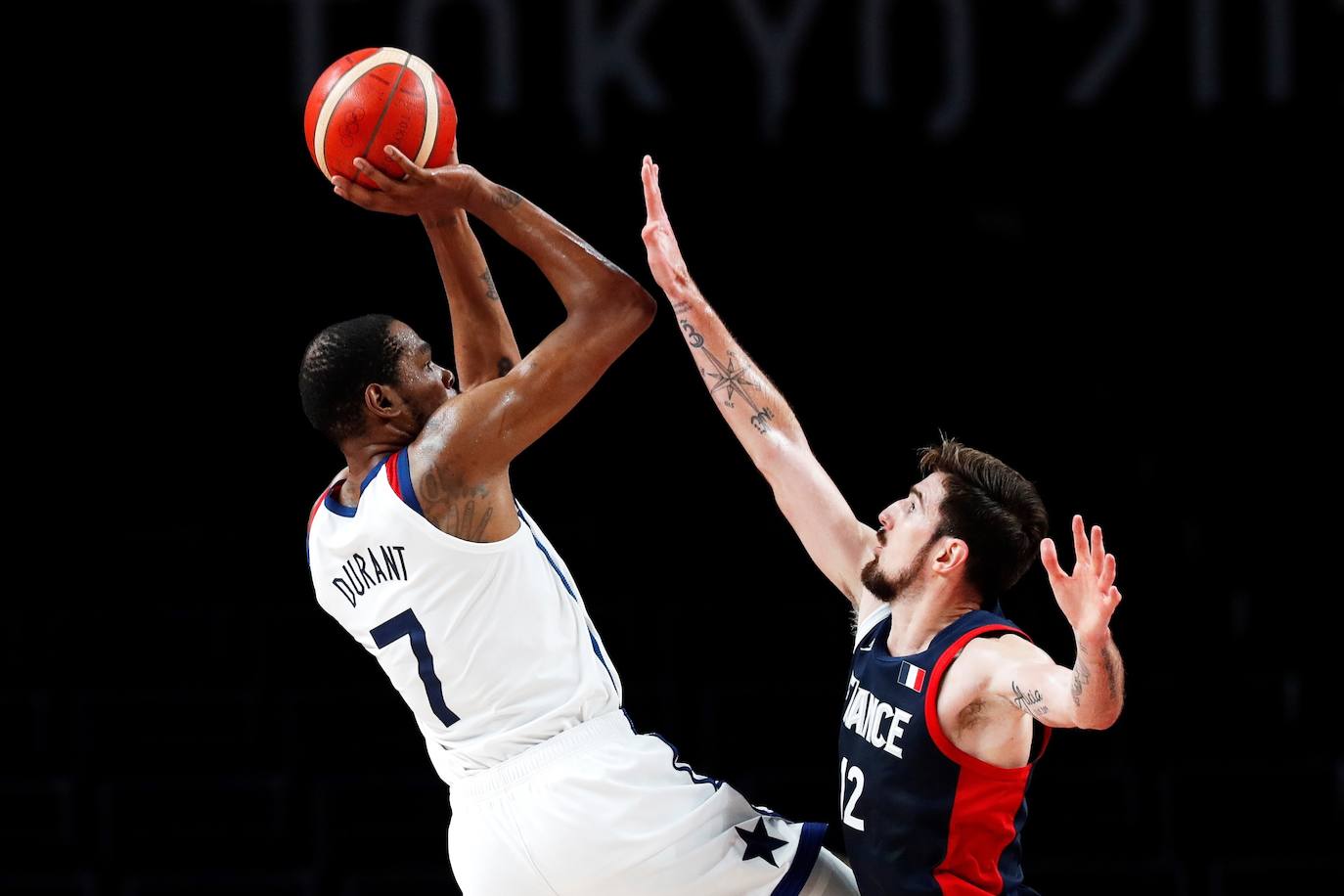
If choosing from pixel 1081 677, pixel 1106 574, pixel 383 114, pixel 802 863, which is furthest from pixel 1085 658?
pixel 383 114

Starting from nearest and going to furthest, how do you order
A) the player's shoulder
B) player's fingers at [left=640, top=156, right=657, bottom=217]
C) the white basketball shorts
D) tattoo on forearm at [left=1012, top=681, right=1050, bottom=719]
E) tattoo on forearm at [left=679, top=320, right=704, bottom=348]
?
tattoo on forearm at [left=1012, top=681, right=1050, bottom=719] → the player's shoulder → the white basketball shorts → player's fingers at [left=640, top=156, right=657, bottom=217] → tattoo on forearm at [left=679, top=320, right=704, bottom=348]

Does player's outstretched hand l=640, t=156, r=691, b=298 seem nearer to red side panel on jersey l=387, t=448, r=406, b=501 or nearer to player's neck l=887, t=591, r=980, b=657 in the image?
red side panel on jersey l=387, t=448, r=406, b=501

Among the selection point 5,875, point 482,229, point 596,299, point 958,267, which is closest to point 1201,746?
point 958,267

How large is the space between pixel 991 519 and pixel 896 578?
255mm

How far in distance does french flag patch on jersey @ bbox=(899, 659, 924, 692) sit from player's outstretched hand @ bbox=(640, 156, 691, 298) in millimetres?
1044

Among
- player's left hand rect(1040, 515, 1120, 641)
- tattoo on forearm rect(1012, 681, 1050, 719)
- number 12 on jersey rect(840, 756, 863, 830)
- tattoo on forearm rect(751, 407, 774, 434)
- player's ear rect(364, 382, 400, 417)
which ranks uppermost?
tattoo on forearm rect(751, 407, 774, 434)

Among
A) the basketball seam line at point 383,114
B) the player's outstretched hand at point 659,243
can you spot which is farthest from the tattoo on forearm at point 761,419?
the basketball seam line at point 383,114

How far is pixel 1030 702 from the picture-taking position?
3.02 metres

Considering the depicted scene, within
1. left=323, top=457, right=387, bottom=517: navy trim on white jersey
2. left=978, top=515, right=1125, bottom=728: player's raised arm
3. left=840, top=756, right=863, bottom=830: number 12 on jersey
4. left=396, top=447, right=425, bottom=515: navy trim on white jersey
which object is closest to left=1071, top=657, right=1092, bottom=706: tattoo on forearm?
left=978, top=515, right=1125, bottom=728: player's raised arm

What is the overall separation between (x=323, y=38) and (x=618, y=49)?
1.30 m

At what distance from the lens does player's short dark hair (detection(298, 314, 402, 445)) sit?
339cm

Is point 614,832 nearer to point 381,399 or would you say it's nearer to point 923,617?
point 923,617

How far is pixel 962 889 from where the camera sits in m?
3.20

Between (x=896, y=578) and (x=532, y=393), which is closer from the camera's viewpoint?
(x=532, y=393)
